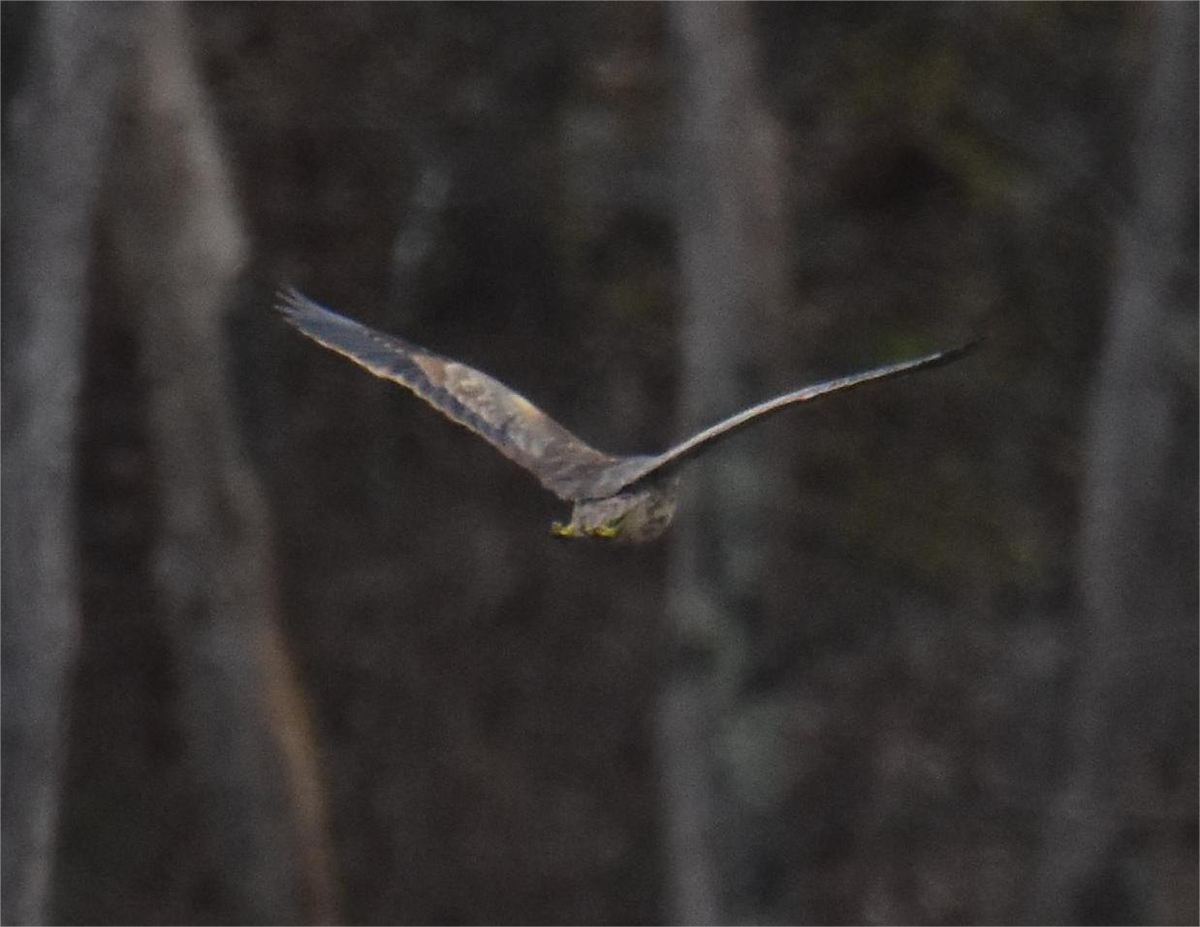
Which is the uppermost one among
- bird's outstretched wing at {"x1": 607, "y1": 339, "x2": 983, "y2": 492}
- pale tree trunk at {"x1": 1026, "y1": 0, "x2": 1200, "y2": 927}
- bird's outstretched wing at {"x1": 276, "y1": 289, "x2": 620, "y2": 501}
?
bird's outstretched wing at {"x1": 276, "y1": 289, "x2": 620, "y2": 501}

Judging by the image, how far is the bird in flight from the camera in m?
4.65

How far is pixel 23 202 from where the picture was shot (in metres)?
8.39

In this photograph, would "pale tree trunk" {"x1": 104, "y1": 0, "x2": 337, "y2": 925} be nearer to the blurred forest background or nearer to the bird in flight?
the blurred forest background

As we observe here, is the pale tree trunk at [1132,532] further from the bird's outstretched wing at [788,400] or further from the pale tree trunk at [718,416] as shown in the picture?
the bird's outstretched wing at [788,400]

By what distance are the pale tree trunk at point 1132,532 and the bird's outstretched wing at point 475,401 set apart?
509cm

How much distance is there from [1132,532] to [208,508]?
11.7 feet

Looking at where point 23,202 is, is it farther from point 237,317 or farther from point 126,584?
point 126,584

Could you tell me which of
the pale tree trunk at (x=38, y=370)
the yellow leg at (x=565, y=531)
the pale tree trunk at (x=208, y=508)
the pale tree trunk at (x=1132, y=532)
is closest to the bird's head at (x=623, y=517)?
the yellow leg at (x=565, y=531)

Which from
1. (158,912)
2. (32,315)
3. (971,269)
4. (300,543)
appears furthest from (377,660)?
(32,315)

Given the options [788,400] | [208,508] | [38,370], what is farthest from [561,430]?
[208,508]

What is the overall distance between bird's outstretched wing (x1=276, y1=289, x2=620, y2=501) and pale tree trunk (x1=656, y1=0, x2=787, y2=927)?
4.33 meters

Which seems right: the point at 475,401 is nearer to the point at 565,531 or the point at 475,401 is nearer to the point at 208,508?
the point at 565,531

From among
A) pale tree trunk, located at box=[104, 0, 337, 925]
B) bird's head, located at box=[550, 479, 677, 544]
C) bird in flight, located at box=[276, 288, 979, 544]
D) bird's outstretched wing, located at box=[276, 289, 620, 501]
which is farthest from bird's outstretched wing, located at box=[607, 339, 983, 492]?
pale tree trunk, located at box=[104, 0, 337, 925]

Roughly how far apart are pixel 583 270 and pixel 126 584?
2458 millimetres
